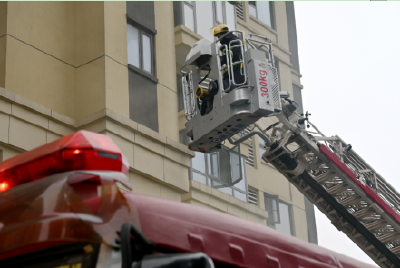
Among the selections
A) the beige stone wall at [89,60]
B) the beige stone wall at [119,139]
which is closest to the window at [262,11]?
the beige stone wall at [89,60]

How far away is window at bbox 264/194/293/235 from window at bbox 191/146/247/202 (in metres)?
4.49

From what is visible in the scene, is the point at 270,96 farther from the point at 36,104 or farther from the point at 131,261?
the point at 131,261

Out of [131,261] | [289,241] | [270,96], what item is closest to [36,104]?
[270,96]

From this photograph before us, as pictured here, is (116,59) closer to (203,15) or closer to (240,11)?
(203,15)

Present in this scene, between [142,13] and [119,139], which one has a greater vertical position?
[142,13]

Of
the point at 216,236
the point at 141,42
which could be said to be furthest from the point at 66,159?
the point at 141,42

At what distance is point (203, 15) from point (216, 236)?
1470cm

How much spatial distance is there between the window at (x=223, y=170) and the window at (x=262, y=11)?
8642 mm

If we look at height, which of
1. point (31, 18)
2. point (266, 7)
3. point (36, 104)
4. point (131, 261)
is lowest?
point (131, 261)

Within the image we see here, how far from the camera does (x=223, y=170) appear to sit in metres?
16.7

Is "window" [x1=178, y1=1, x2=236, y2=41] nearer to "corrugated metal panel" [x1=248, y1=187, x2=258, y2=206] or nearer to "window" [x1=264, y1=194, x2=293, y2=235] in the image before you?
"corrugated metal panel" [x1=248, y1=187, x2=258, y2=206]

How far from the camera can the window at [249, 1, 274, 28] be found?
23766 mm

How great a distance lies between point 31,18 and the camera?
1216cm

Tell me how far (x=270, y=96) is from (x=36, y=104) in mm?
4852
